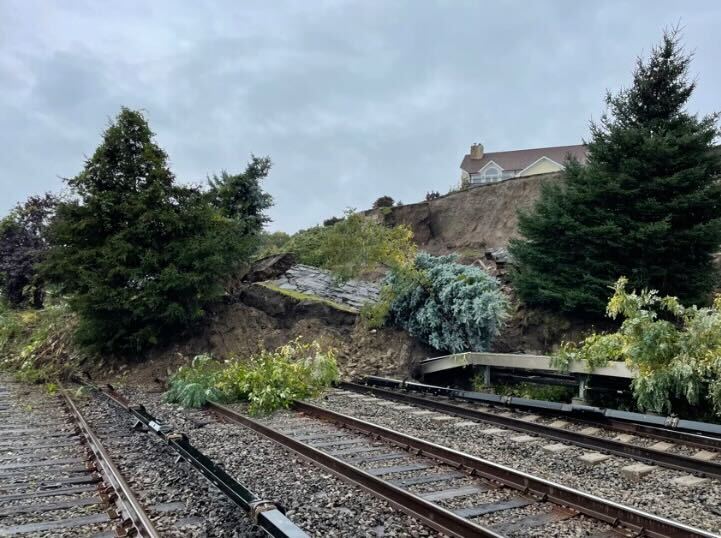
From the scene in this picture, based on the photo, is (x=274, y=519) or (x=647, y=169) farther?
(x=647, y=169)

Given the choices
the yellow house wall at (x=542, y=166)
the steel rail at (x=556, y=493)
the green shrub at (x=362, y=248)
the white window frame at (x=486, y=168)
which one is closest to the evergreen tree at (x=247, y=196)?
the green shrub at (x=362, y=248)

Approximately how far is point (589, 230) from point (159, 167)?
11.3m

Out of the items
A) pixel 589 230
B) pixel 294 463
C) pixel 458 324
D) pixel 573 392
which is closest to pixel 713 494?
pixel 294 463

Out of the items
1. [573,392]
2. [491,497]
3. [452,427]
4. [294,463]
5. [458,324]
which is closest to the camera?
[491,497]

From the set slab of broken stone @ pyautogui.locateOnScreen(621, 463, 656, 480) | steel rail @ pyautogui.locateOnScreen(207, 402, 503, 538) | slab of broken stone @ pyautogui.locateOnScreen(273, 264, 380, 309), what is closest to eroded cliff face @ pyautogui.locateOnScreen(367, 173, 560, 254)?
slab of broken stone @ pyautogui.locateOnScreen(273, 264, 380, 309)

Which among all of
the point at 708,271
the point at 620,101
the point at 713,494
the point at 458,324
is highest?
the point at 620,101

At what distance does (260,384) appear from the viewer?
10055 mm

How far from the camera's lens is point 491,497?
4.80 m

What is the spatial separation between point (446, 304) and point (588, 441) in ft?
19.5

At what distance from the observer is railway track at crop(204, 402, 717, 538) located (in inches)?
160

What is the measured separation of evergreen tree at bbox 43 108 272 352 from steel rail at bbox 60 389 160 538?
21.7ft

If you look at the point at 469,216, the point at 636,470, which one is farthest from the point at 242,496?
the point at 469,216

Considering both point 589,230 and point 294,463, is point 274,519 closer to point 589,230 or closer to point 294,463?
point 294,463

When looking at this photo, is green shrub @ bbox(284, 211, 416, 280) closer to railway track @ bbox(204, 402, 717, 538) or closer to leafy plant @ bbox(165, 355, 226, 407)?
leafy plant @ bbox(165, 355, 226, 407)
